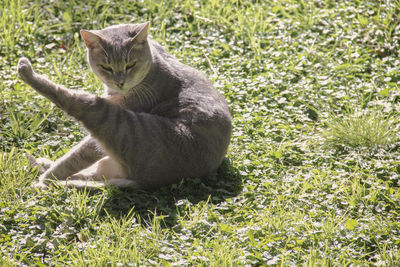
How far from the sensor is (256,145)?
4434 millimetres

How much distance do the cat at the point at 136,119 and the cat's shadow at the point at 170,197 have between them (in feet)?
0.24

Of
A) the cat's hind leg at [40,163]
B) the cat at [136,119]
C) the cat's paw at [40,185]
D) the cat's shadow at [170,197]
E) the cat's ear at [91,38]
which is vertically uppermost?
the cat's ear at [91,38]

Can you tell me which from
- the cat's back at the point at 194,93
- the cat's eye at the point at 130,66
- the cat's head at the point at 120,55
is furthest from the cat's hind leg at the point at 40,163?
the cat's back at the point at 194,93

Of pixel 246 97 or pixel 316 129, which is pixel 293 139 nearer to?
pixel 316 129

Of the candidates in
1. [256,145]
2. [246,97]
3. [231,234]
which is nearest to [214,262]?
[231,234]

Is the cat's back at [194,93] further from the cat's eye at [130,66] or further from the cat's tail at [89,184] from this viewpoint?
the cat's tail at [89,184]

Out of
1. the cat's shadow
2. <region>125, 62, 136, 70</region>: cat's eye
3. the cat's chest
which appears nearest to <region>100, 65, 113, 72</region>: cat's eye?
<region>125, 62, 136, 70</region>: cat's eye

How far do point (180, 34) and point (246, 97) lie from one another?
57.7 inches

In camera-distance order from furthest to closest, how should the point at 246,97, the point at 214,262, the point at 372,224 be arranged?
1. the point at 246,97
2. the point at 372,224
3. the point at 214,262

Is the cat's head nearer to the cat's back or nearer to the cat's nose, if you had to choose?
the cat's nose

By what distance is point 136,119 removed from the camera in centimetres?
371

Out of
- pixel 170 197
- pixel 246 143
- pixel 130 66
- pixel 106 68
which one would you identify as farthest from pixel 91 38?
pixel 246 143

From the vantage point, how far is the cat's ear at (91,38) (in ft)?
12.6

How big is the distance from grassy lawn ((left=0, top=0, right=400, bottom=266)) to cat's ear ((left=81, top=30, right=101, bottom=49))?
3.07 ft
